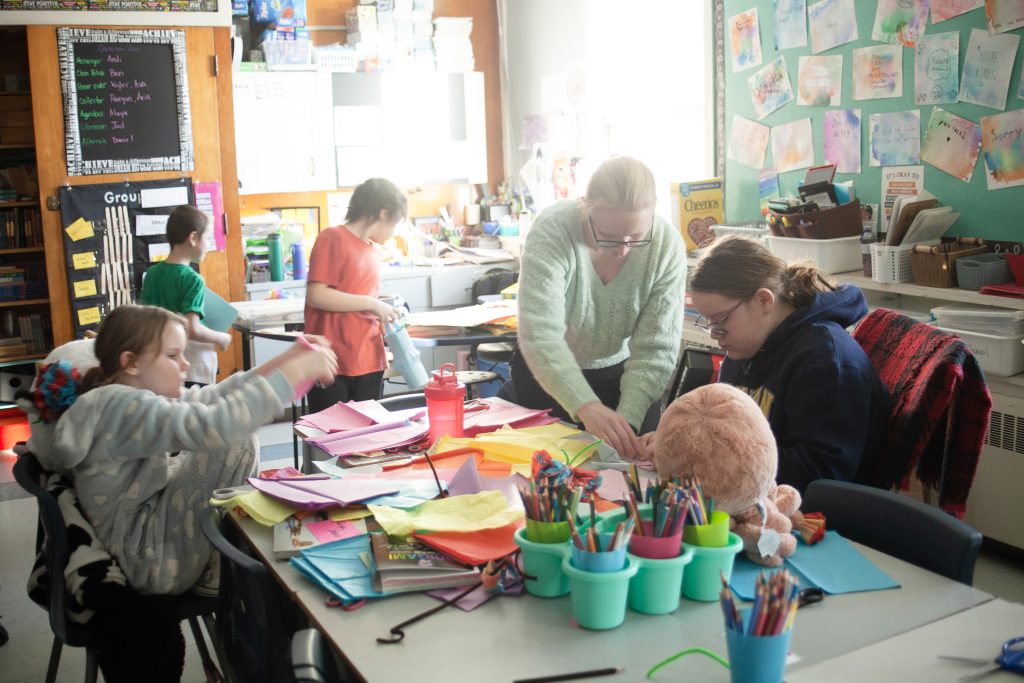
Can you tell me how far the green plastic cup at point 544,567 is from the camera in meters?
1.44

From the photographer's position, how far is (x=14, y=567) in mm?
3482

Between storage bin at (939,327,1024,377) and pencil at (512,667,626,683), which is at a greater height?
storage bin at (939,327,1024,377)

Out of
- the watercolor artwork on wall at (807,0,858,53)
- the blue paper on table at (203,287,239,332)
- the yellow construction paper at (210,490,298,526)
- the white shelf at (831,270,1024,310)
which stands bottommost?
the yellow construction paper at (210,490,298,526)

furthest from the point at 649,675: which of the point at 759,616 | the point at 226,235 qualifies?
the point at 226,235

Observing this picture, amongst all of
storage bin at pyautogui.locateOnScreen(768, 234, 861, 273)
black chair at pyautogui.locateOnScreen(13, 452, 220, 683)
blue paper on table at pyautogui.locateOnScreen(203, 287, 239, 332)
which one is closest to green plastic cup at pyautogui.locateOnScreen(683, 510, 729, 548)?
black chair at pyautogui.locateOnScreen(13, 452, 220, 683)

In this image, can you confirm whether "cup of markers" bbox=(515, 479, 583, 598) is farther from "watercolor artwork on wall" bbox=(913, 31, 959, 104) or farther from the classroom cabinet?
the classroom cabinet

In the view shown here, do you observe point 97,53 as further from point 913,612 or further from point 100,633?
point 913,612

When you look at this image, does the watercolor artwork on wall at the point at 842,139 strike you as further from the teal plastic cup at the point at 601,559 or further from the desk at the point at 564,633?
the teal plastic cup at the point at 601,559

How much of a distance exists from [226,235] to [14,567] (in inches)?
91.4

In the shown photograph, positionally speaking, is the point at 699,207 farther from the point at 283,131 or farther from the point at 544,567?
the point at 544,567

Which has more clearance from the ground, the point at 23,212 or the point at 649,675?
the point at 23,212

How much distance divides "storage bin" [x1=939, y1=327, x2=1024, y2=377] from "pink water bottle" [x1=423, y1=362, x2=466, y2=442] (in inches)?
64.4

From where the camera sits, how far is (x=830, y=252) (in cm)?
359

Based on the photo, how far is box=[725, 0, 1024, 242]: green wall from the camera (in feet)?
10.8
